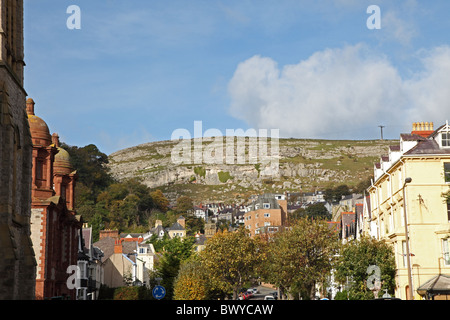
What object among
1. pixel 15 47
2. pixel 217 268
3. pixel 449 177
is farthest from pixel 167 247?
pixel 15 47

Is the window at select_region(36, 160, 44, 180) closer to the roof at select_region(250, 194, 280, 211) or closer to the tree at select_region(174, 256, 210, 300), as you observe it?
the tree at select_region(174, 256, 210, 300)

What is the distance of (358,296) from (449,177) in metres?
13.0

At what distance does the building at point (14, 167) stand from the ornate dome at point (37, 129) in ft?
65.8

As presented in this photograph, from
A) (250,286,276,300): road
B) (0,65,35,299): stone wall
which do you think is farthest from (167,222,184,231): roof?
(0,65,35,299): stone wall

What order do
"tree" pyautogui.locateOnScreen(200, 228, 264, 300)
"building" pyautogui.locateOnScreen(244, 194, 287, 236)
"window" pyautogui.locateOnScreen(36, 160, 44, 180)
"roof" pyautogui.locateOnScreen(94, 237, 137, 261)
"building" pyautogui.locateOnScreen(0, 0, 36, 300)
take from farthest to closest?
"building" pyautogui.locateOnScreen(244, 194, 287, 236)
"roof" pyautogui.locateOnScreen(94, 237, 137, 261)
"tree" pyautogui.locateOnScreen(200, 228, 264, 300)
"window" pyautogui.locateOnScreen(36, 160, 44, 180)
"building" pyautogui.locateOnScreen(0, 0, 36, 300)

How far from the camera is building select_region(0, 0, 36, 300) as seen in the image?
26797 millimetres

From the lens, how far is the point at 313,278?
61469 mm

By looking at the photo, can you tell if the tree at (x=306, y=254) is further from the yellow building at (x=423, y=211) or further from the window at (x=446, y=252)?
the window at (x=446, y=252)

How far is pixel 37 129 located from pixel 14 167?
2355 centimetres

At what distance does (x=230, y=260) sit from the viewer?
6862cm

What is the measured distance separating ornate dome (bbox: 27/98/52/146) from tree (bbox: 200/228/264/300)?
24719 millimetres

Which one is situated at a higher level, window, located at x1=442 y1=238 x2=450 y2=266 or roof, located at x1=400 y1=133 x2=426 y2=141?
roof, located at x1=400 y1=133 x2=426 y2=141

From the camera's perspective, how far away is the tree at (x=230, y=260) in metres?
68.7

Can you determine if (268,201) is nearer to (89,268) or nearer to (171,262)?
(171,262)
